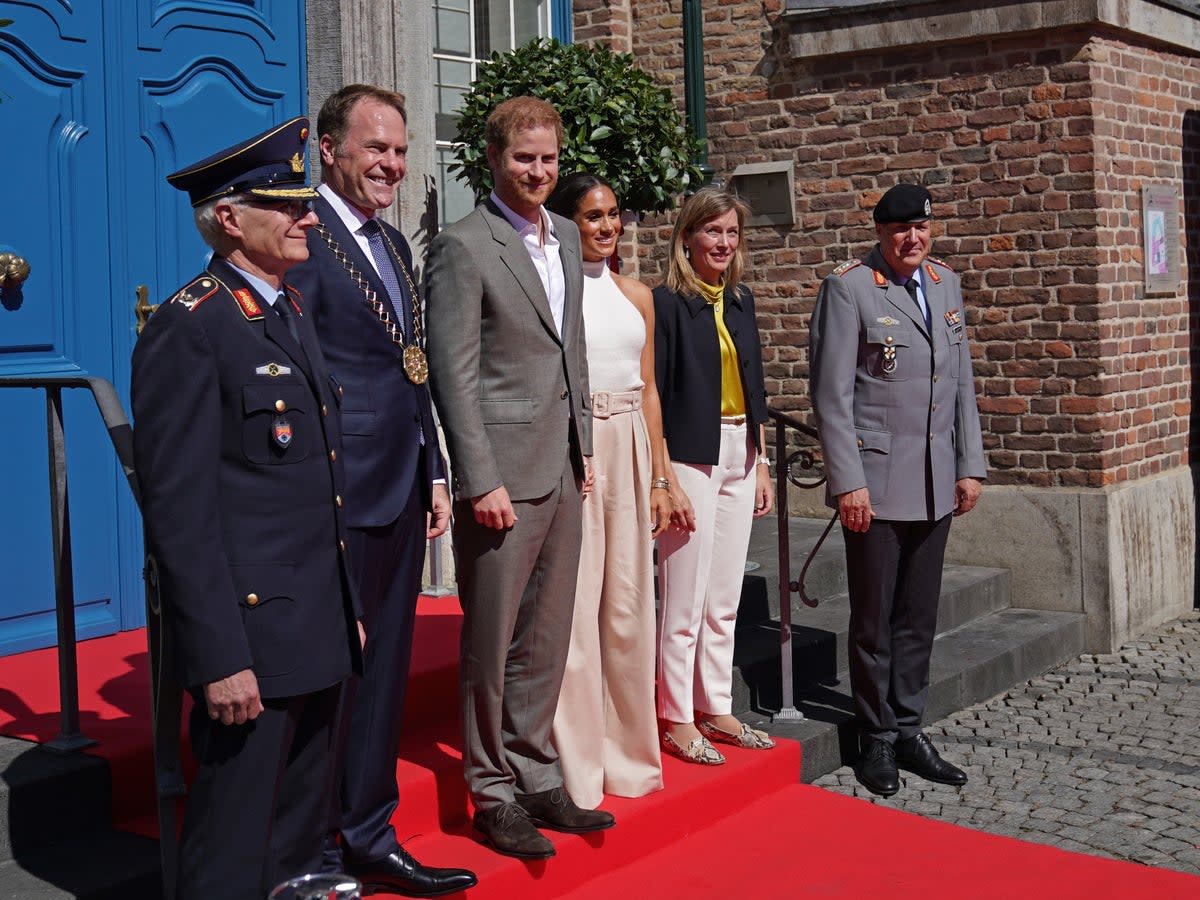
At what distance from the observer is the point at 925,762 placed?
553 cm

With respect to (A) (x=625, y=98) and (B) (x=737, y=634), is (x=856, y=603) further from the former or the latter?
(A) (x=625, y=98)

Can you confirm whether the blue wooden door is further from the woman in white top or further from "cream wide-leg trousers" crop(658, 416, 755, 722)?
"cream wide-leg trousers" crop(658, 416, 755, 722)

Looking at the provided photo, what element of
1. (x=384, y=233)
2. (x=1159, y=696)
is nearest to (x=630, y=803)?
(x=384, y=233)

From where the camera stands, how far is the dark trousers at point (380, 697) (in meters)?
3.78

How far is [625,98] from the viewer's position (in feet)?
22.8

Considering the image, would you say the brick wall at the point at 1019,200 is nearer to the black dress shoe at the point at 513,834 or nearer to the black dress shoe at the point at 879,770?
the black dress shoe at the point at 879,770

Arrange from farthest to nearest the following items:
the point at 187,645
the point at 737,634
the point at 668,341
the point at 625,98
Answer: the point at 625,98
the point at 737,634
the point at 668,341
the point at 187,645

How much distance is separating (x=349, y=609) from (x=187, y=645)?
1.28ft

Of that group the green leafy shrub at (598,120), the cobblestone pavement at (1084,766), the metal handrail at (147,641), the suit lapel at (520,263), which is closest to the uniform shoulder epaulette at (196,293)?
the metal handrail at (147,641)

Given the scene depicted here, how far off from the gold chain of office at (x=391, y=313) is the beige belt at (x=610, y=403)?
0.65 meters

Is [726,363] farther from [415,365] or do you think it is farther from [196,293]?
[196,293]

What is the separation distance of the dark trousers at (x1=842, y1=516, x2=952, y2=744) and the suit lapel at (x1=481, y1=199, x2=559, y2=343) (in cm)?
176

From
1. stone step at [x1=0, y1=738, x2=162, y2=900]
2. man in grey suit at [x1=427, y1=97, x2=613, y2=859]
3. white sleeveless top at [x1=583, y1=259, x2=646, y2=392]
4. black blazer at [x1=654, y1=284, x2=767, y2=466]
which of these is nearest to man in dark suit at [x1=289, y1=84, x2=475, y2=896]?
man in grey suit at [x1=427, y1=97, x2=613, y2=859]

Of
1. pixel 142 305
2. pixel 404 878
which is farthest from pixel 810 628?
pixel 404 878
